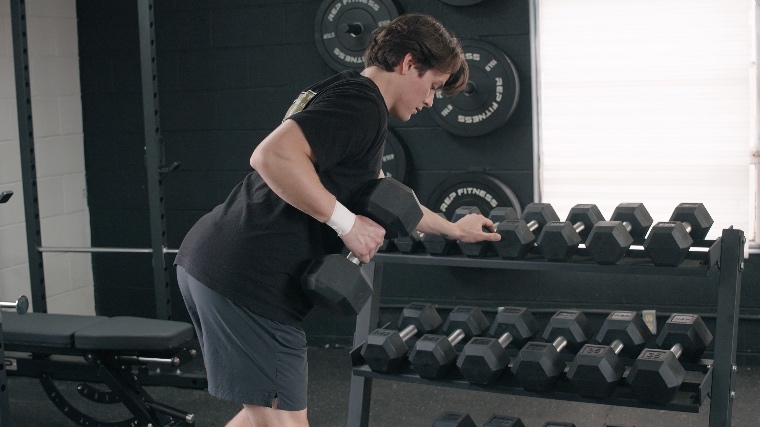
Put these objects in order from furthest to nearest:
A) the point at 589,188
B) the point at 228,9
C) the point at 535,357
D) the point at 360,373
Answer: the point at 228,9, the point at 589,188, the point at 360,373, the point at 535,357

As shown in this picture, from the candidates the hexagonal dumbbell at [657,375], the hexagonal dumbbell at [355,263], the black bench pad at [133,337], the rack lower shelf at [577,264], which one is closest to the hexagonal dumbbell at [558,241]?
Result: the rack lower shelf at [577,264]

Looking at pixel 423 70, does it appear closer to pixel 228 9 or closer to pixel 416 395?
pixel 416 395

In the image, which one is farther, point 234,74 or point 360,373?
point 234,74

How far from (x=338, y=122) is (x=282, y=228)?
0.91 feet

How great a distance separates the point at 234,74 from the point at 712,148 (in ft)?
7.10

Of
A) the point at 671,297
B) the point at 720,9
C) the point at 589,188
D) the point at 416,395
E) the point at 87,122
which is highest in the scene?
the point at 720,9

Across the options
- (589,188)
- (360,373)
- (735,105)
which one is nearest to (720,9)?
(735,105)

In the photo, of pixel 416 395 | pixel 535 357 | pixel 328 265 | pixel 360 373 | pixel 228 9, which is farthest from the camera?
pixel 228 9

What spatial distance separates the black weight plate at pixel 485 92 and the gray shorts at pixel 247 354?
203cm

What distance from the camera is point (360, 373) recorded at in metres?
2.54

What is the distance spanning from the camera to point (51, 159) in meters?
4.36

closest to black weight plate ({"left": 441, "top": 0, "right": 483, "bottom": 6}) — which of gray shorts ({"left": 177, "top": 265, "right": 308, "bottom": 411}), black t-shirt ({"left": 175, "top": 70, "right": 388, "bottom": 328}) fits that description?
black t-shirt ({"left": 175, "top": 70, "right": 388, "bottom": 328})

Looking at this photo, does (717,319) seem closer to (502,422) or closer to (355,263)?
(502,422)

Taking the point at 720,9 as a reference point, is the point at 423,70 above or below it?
below
